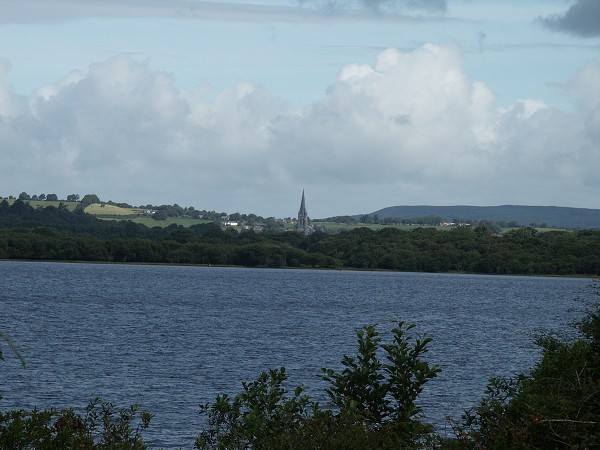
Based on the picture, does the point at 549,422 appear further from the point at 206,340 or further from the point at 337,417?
the point at 206,340

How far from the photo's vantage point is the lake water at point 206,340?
4331cm

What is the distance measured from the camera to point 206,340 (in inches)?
2862

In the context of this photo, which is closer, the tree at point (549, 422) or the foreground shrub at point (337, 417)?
the tree at point (549, 422)

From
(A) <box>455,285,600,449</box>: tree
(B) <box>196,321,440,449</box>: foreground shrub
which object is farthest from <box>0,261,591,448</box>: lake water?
(A) <box>455,285,600,449</box>: tree

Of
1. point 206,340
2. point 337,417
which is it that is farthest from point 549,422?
point 206,340

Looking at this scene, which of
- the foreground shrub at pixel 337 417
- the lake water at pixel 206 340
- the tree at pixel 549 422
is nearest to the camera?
the tree at pixel 549 422

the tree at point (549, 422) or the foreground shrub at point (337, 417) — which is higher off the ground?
the tree at point (549, 422)

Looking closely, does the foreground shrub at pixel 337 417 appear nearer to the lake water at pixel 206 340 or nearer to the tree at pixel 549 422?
the tree at pixel 549 422

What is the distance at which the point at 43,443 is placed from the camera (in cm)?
1290

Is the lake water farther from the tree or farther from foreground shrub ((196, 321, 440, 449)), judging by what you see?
the tree

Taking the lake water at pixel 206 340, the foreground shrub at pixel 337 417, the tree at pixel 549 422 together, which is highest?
the tree at pixel 549 422

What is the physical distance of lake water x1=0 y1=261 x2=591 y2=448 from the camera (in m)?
43.3

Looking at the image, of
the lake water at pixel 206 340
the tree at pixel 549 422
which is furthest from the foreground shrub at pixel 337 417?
the lake water at pixel 206 340

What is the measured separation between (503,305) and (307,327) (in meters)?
58.3
